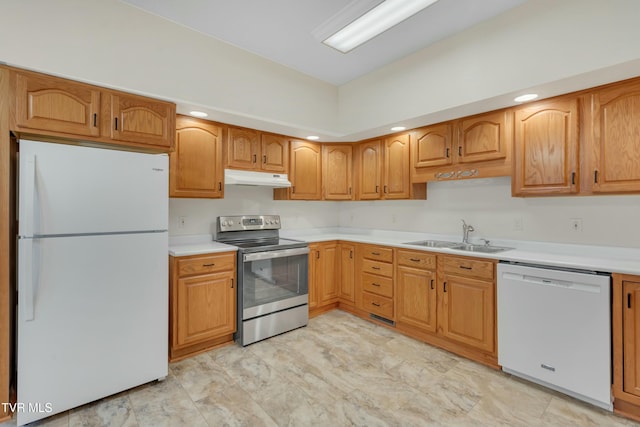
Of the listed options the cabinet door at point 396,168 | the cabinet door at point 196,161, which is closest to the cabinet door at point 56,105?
the cabinet door at point 196,161

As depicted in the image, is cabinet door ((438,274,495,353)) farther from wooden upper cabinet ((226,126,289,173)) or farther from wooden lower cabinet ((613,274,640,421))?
wooden upper cabinet ((226,126,289,173))

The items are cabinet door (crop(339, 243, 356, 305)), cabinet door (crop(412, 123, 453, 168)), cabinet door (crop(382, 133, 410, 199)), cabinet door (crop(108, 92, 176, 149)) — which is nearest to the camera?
cabinet door (crop(108, 92, 176, 149))

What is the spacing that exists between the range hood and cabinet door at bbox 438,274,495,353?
2.03m

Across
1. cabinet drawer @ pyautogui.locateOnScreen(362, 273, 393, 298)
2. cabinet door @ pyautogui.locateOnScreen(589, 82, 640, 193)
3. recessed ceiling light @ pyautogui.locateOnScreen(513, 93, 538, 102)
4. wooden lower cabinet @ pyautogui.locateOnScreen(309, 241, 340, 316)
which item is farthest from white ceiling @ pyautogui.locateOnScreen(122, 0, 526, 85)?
cabinet drawer @ pyautogui.locateOnScreen(362, 273, 393, 298)

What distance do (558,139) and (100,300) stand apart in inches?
141

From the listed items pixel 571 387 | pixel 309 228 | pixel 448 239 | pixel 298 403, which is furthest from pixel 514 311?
pixel 309 228

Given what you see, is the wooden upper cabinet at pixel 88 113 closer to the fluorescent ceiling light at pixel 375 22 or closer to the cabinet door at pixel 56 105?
the cabinet door at pixel 56 105

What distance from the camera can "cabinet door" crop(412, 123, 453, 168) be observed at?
3008 millimetres

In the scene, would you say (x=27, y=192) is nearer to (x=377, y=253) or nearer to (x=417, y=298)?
(x=377, y=253)

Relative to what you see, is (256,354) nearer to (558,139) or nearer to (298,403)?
(298,403)

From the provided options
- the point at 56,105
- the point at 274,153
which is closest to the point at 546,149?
the point at 274,153

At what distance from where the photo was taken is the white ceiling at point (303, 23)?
7.32 feet

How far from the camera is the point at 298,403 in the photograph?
2.05 meters

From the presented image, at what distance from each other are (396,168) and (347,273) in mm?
1435
